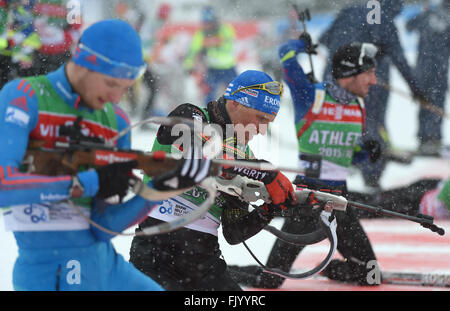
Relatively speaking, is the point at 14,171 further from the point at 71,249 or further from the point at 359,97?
the point at 359,97

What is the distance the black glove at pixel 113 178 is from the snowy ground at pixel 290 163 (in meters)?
2.34

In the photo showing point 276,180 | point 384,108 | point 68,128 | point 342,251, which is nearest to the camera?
point 68,128

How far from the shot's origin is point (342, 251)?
5.01 metres

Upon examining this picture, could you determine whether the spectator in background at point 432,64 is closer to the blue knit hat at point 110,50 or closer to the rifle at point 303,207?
the rifle at point 303,207

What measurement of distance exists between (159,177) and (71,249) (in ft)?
1.40

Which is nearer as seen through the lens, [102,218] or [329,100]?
[102,218]

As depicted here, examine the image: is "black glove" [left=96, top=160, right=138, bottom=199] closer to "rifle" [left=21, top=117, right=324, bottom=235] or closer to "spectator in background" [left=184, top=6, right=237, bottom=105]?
"rifle" [left=21, top=117, right=324, bottom=235]

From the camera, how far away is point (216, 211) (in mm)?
3559

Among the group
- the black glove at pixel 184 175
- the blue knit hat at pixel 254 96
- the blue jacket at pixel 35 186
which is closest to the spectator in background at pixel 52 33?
the blue knit hat at pixel 254 96

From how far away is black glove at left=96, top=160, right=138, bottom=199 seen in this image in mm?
2340

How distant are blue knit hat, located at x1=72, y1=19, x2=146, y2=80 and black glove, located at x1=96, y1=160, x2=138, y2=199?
33 cm
